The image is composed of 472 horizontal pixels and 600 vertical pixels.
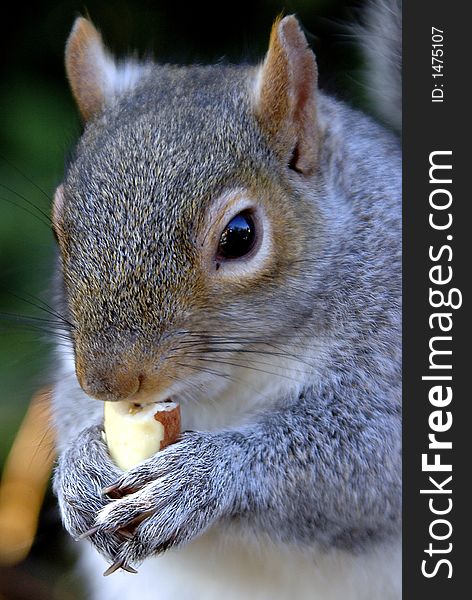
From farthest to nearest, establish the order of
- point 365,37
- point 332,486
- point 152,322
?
point 365,37, point 332,486, point 152,322

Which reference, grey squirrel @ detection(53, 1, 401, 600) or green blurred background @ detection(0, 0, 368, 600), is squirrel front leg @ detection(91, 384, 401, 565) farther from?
green blurred background @ detection(0, 0, 368, 600)

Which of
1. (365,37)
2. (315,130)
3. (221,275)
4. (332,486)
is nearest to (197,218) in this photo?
(221,275)

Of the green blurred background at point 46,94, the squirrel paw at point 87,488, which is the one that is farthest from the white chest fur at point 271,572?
the green blurred background at point 46,94

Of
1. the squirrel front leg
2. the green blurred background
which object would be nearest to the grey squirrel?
the squirrel front leg

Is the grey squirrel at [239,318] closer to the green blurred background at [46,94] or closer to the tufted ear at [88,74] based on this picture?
the tufted ear at [88,74]

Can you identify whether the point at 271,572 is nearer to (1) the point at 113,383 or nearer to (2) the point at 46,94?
(1) the point at 113,383

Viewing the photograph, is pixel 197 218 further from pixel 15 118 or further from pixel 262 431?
pixel 15 118

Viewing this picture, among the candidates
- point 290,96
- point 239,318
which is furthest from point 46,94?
point 239,318
